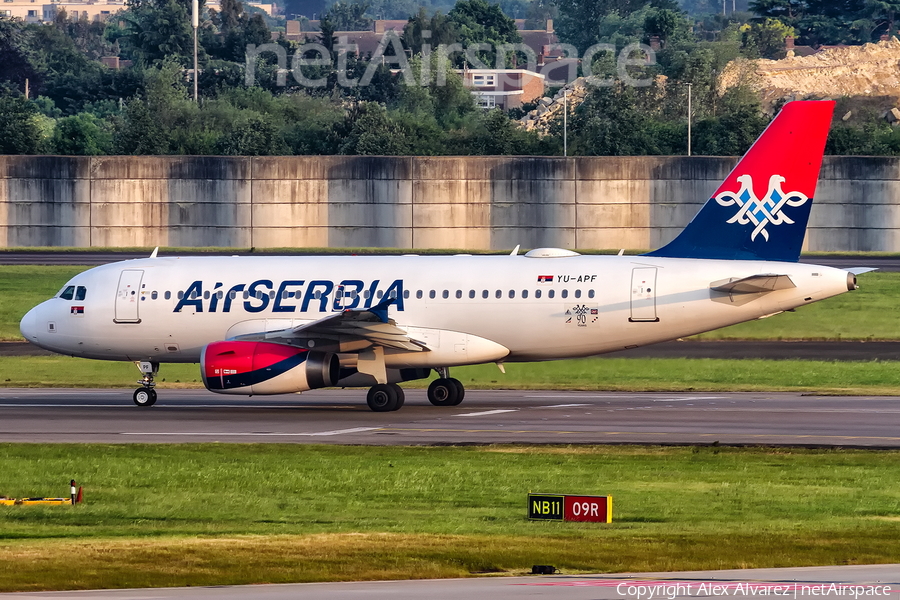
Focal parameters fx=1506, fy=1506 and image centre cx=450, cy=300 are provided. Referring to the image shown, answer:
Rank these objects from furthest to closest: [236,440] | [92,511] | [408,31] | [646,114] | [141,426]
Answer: [408,31] → [646,114] → [141,426] → [236,440] → [92,511]

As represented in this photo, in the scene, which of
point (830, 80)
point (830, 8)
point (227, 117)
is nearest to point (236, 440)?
point (227, 117)

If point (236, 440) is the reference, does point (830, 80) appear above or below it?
above

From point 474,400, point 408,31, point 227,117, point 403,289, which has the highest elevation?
point 408,31

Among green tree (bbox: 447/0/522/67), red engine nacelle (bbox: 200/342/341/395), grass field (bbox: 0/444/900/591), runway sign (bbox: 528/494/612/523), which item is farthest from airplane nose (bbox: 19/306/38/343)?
green tree (bbox: 447/0/522/67)

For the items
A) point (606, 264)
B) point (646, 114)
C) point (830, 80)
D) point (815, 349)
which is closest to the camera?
point (606, 264)

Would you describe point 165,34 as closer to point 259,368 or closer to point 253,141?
point 253,141

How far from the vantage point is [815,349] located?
51312 millimetres

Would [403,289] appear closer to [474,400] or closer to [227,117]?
[474,400]

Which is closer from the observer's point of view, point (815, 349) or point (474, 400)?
point (474, 400)

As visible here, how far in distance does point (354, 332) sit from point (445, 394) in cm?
358

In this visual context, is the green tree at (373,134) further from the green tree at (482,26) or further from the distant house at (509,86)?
the distant house at (509,86)

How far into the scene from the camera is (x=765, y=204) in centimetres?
3619

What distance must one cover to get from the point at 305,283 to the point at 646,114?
72758 mm

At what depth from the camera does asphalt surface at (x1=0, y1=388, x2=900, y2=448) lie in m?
31.3
